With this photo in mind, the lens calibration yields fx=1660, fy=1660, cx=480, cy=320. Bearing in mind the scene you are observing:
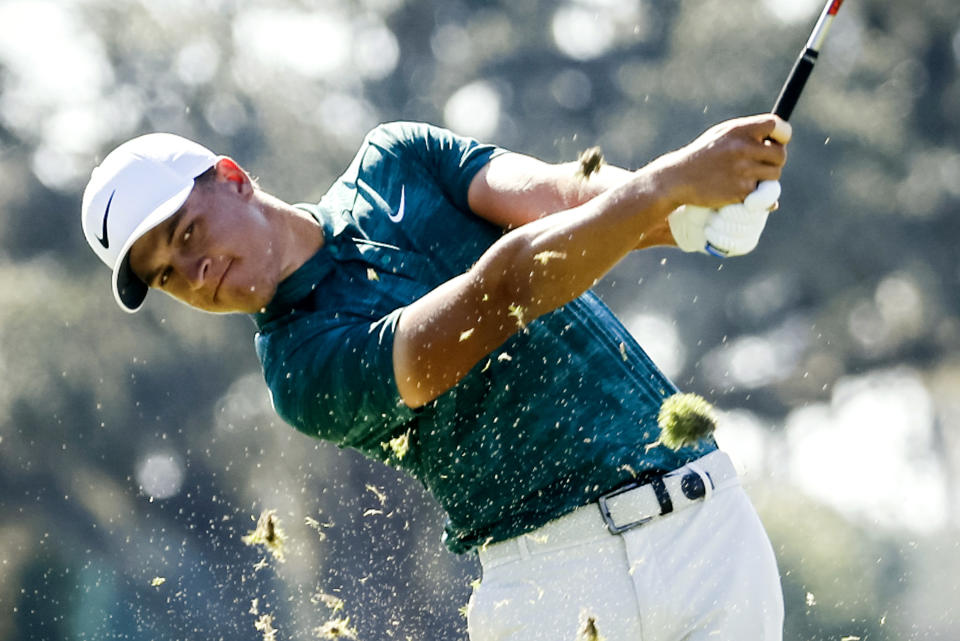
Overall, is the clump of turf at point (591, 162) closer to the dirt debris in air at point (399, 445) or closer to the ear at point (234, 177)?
the dirt debris in air at point (399, 445)

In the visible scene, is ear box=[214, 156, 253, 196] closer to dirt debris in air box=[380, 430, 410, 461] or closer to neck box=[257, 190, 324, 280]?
neck box=[257, 190, 324, 280]

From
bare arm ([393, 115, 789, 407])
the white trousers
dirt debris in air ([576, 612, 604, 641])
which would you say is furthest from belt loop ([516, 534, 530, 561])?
bare arm ([393, 115, 789, 407])

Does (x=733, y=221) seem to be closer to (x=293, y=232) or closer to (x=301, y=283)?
(x=301, y=283)

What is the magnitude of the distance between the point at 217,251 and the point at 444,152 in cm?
63

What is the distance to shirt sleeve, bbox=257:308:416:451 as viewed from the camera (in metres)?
3.55

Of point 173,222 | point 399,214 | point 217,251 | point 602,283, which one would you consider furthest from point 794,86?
point 602,283

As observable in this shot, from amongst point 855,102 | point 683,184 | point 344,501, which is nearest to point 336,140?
point 344,501

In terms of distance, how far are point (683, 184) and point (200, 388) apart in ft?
37.9

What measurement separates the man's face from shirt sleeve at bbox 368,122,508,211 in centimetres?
40

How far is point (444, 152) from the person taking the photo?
13.5 feet

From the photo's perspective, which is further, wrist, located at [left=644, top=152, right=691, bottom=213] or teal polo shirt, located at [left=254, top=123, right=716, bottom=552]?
teal polo shirt, located at [left=254, top=123, right=716, bottom=552]

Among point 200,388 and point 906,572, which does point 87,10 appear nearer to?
point 200,388

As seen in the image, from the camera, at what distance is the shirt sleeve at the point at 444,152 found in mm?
4051

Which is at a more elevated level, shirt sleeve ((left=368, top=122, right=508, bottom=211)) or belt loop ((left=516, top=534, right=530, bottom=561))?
shirt sleeve ((left=368, top=122, right=508, bottom=211))
